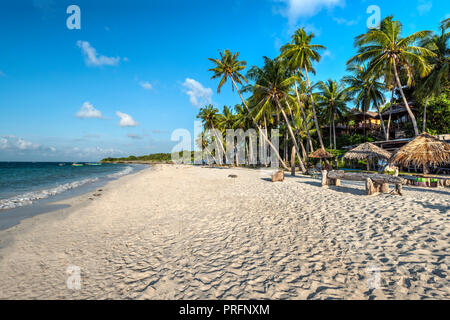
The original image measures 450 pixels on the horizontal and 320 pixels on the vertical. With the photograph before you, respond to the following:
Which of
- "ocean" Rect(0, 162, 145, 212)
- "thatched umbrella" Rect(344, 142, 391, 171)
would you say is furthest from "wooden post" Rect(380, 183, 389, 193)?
"ocean" Rect(0, 162, 145, 212)

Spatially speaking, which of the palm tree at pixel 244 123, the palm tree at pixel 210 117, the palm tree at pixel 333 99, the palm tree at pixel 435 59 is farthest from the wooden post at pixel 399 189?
the palm tree at pixel 210 117

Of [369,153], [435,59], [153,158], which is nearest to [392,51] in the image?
[435,59]

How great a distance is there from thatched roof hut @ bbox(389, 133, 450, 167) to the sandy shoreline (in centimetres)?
530

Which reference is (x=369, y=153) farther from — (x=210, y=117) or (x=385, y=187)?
(x=210, y=117)

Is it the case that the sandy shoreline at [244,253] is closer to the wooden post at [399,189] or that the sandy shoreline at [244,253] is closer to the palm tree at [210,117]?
the wooden post at [399,189]

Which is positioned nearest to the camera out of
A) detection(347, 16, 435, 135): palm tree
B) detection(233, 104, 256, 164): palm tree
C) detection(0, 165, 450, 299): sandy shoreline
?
detection(0, 165, 450, 299): sandy shoreline

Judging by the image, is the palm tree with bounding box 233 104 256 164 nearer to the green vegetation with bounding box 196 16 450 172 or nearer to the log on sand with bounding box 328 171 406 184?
the green vegetation with bounding box 196 16 450 172

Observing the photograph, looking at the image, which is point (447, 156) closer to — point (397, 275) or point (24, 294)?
point (397, 275)

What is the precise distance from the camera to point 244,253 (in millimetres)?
3885

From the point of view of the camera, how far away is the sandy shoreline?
2.85m

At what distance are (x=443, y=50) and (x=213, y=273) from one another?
27656mm

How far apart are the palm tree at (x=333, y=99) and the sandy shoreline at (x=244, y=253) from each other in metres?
23.1

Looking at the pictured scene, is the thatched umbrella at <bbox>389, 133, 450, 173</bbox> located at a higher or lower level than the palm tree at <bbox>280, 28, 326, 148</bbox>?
lower
